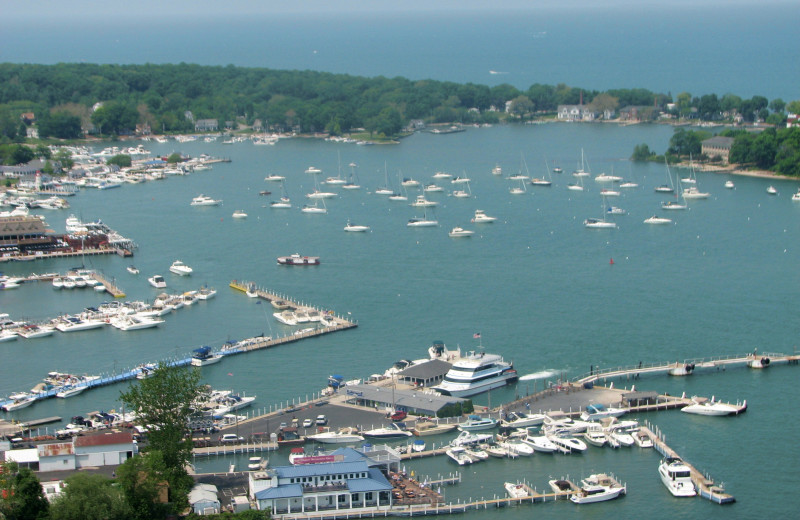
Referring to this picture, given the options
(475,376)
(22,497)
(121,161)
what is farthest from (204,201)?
(22,497)

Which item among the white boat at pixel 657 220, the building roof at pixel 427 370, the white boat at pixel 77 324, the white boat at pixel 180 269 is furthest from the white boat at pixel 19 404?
the white boat at pixel 657 220

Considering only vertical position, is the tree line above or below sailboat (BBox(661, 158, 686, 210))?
above

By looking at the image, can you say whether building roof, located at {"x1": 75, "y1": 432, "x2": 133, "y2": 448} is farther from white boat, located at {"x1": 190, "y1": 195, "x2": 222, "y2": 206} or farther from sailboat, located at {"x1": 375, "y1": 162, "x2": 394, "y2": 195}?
sailboat, located at {"x1": 375, "y1": 162, "x2": 394, "y2": 195}

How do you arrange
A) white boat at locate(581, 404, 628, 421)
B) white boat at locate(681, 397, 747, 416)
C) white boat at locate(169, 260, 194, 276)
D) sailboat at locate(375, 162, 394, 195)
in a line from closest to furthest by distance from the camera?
white boat at locate(581, 404, 628, 421) → white boat at locate(681, 397, 747, 416) → white boat at locate(169, 260, 194, 276) → sailboat at locate(375, 162, 394, 195)

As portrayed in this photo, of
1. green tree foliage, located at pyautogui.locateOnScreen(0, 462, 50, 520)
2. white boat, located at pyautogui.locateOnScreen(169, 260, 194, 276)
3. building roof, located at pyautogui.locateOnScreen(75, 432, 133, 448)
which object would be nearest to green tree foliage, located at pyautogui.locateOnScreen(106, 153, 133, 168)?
white boat, located at pyautogui.locateOnScreen(169, 260, 194, 276)

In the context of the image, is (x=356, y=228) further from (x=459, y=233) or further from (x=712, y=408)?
(x=712, y=408)

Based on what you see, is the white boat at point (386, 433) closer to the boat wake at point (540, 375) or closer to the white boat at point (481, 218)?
the boat wake at point (540, 375)

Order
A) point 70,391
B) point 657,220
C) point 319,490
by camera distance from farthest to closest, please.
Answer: point 657,220, point 70,391, point 319,490
